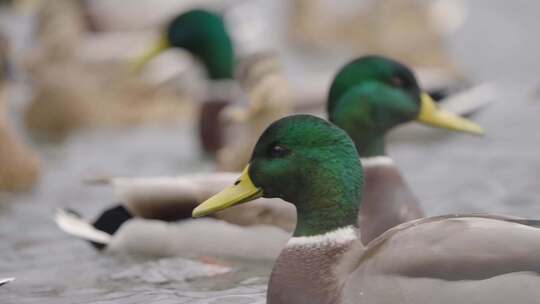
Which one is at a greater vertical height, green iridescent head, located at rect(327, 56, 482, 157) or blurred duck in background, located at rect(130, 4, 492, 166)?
green iridescent head, located at rect(327, 56, 482, 157)

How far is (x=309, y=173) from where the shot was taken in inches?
192

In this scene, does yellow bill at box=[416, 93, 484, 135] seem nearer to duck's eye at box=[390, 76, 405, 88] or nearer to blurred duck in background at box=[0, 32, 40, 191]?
duck's eye at box=[390, 76, 405, 88]

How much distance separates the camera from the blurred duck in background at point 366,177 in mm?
6215

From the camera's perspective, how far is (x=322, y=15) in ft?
59.3

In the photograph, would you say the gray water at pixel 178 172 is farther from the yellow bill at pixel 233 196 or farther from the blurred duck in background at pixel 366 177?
the yellow bill at pixel 233 196

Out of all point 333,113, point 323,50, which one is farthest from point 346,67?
point 323,50

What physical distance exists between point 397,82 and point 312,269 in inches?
78.4

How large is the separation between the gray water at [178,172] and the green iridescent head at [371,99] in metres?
0.77

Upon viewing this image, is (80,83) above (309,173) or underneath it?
underneath

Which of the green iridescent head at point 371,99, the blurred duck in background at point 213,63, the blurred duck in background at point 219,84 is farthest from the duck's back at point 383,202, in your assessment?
the blurred duck in background at point 219,84

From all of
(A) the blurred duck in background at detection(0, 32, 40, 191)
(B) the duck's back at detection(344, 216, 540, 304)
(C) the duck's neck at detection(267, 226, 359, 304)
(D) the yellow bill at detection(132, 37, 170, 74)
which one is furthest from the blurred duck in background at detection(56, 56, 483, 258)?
(D) the yellow bill at detection(132, 37, 170, 74)

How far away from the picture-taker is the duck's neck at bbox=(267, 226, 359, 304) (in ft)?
15.4

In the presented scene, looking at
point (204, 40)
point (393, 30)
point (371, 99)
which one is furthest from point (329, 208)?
point (393, 30)

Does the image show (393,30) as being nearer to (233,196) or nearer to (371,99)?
(371,99)
